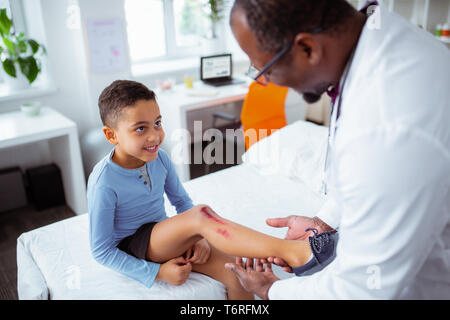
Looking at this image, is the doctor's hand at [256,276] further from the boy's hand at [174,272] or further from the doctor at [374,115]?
the doctor at [374,115]

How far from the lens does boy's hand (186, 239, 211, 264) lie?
1.23 m

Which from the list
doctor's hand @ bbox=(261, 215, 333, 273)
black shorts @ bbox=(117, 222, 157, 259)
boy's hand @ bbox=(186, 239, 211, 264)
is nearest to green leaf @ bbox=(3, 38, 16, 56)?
black shorts @ bbox=(117, 222, 157, 259)

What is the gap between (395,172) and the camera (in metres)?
0.67

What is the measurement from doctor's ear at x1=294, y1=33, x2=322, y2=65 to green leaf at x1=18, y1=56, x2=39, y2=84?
2.09 meters

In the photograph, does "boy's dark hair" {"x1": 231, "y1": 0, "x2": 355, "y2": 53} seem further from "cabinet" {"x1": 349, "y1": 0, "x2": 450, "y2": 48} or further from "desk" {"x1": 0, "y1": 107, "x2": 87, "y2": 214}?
"cabinet" {"x1": 349, "y1": 0, "x2": 450, "y2": 48}

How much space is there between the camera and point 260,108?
219 cm

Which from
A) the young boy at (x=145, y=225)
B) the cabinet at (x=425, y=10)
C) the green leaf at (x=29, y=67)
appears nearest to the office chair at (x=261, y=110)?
the cabinet at (x=425, y=10)

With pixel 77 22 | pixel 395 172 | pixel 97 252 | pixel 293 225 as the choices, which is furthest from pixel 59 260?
pixel 77 22

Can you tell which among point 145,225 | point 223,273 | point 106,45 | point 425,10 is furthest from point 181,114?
point 425,10

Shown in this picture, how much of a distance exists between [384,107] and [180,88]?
225cm

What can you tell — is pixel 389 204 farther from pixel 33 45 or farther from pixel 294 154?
pixel 33 45

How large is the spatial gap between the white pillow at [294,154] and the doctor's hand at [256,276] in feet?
2.15

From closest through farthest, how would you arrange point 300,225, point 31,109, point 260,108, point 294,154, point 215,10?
point 300,225, point 294,154, point 260,108, point 31,109, point 215,10

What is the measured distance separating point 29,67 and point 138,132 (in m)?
1.57
